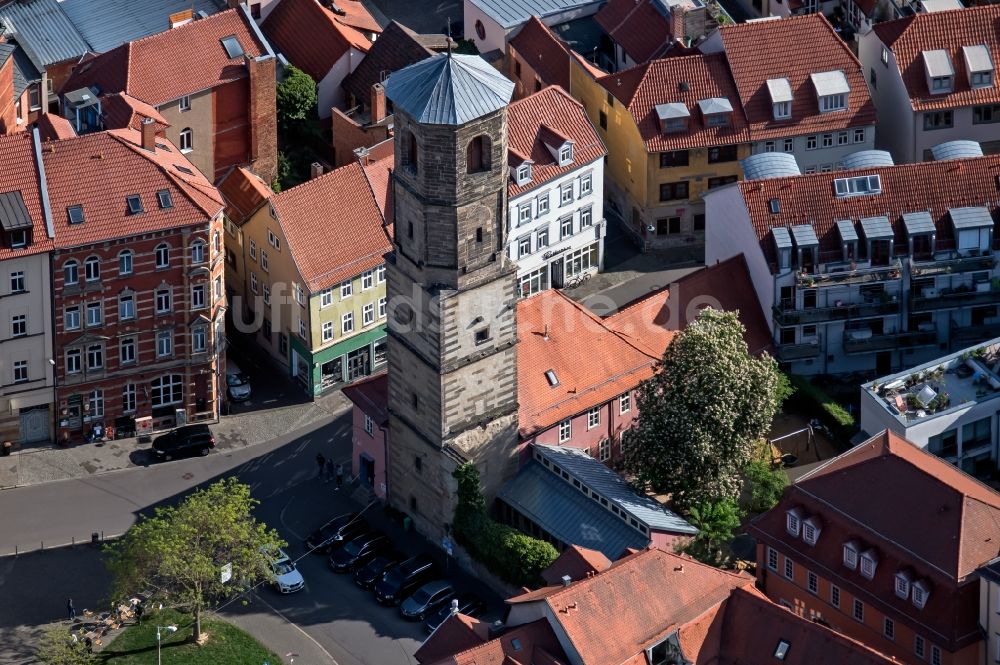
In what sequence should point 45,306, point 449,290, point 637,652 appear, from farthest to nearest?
point 45,306, point 449,290, point 637,652

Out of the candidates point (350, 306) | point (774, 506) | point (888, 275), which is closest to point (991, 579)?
point (774, 506)

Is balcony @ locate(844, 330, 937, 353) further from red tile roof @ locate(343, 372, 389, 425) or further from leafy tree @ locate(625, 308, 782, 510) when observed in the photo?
red tile roof @ locate(343, 372, 389, 425)

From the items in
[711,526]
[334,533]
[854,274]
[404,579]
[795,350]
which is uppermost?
[854,274]

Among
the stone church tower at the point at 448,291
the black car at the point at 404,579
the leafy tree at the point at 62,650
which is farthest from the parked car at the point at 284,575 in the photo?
the leafy tree at the point at 62,650

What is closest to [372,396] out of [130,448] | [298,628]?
[130,448]

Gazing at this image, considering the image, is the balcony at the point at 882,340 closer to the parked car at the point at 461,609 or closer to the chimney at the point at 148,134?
the parked car at the point at 461,609

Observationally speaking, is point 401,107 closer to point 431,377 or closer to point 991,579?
point 431,377

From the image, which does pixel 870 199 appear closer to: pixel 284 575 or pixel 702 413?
pixel 702 413
